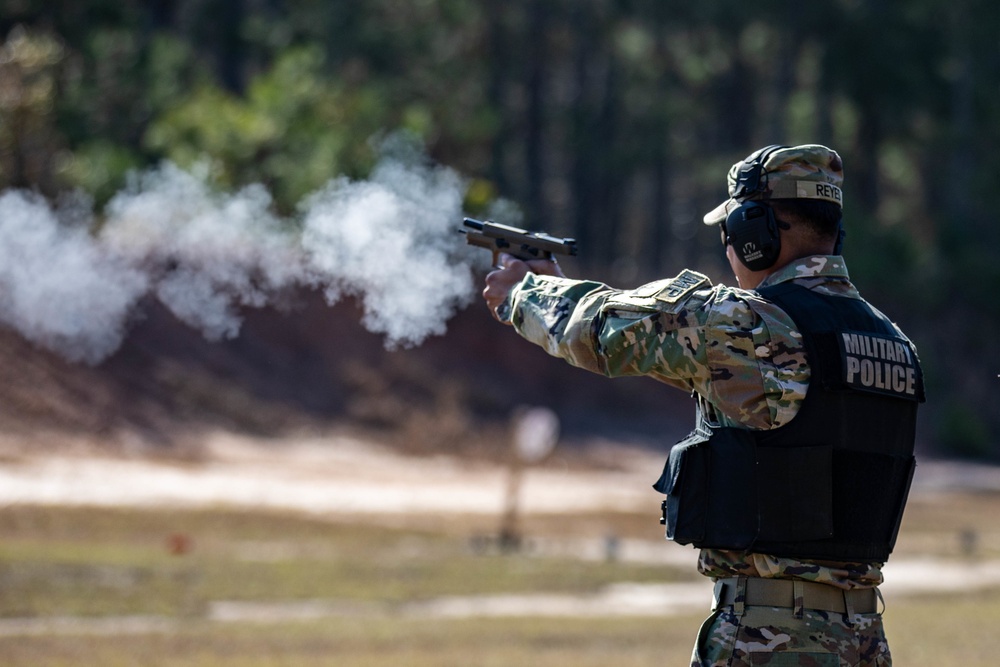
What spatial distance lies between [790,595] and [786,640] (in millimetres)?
117

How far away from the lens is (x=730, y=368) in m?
3.67

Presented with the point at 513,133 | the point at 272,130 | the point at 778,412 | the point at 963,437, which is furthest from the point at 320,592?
the point at 513,133

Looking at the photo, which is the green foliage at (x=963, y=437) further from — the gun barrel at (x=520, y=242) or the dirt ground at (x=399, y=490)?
the gun barrel at (x=520, y=242)

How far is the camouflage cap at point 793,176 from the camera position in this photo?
3.87m

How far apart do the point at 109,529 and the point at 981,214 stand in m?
38.3

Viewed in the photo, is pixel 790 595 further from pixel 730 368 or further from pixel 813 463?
pixel 730 368

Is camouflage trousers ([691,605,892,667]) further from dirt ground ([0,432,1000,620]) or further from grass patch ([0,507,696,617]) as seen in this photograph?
dirt ground ([0,432,1000,620])

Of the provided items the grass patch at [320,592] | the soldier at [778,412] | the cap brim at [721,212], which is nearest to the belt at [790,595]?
the soldier at [778,412]

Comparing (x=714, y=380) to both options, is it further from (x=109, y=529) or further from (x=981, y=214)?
(x=981, y=214)

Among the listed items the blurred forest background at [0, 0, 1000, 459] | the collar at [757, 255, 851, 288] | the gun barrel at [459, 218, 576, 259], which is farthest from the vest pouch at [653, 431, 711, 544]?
the blurred forest background at [0, 0, 1000, 459]

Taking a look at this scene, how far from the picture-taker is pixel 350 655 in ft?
35.3

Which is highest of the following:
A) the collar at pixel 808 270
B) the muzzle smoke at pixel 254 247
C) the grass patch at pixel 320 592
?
the muzzle smoke at pixel 254 247

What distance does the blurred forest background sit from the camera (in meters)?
29.8

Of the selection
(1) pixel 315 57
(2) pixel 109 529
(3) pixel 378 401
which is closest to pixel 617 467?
(3) pixel 378 401
